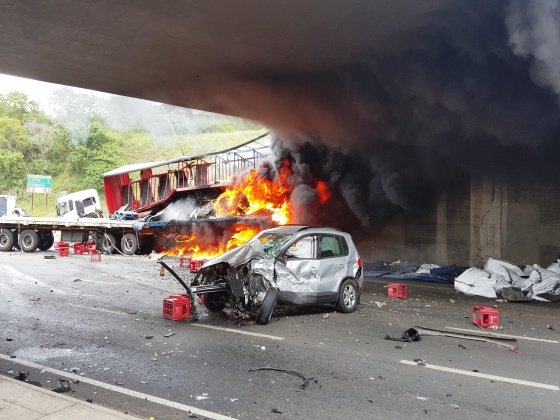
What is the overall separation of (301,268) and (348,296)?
145 cm

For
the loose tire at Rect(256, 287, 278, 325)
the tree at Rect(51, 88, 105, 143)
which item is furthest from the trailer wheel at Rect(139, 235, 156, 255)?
the tree at Rect(51, 88, 105, 143)

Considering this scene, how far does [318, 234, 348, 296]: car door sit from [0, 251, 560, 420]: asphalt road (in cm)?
63

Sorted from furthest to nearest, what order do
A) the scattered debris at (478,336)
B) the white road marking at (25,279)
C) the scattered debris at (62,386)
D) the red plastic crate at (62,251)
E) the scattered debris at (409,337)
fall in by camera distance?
the red plastic crate at (62,251)
the white road marking at (25,279)
the scattered debris at (409,337)
the scattered debris at (478,336)
the scattered debris at (62,386)

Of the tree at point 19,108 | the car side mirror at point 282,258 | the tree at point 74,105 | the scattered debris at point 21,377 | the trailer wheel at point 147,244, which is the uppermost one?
the tree at point 74,105

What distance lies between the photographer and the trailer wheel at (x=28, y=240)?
24.1 meters

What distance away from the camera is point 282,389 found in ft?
16.9

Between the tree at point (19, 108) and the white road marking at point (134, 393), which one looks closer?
the white road marking at point (134, 393)

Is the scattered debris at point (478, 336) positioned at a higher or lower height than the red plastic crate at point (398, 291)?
lower

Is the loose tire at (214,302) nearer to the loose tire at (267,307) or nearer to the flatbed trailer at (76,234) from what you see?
the loose tire at (267,307)

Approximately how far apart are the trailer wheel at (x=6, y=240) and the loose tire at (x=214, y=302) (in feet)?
65.4

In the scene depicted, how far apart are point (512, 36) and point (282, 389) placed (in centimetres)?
891

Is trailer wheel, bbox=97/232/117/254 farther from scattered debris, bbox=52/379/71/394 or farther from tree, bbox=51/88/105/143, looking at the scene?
tree, bbox=51/88/105/143

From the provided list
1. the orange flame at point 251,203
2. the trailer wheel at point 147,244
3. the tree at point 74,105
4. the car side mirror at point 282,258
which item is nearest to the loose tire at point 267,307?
the car side mirror at point 282,258

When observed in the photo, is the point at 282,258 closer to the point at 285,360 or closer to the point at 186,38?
the point at 285,360
